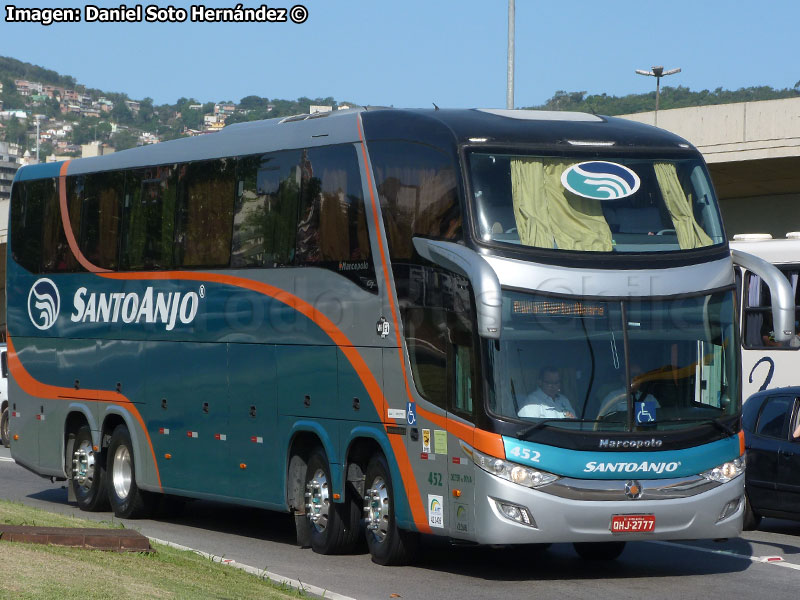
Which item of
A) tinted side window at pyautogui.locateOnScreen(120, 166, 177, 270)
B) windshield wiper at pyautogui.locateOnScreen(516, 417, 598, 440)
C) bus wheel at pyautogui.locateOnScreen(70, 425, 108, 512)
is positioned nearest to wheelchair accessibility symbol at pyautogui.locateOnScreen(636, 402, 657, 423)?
windshield wiper at pyautogui.locateOnScreen(516, 417, 598, 440)

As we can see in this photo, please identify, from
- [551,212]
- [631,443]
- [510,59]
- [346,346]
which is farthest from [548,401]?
[510,59]

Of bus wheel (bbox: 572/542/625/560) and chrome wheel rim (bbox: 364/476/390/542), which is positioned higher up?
chrome wheel rim (bbox: 364/476/390/542)

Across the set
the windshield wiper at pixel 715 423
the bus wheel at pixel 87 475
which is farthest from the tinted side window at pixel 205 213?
the windshield wiper at pixel 715 423

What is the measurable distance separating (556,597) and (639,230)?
323 cm

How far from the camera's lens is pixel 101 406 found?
749 inches

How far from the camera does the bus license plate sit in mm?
11945

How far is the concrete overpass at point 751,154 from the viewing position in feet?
107

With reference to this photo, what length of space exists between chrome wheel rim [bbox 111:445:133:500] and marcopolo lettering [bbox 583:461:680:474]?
844 cm

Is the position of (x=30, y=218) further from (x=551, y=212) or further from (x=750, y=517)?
(x=750, y=517)

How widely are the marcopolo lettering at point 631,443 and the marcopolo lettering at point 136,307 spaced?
6.29 m

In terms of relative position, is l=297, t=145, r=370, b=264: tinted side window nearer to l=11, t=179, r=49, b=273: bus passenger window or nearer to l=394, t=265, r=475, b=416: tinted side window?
l=394, t=265, r=475, b=416: tinted side window

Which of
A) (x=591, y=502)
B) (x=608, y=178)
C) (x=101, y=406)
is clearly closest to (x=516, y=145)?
(x=608, y=178)

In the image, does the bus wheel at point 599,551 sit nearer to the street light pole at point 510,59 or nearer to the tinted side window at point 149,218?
the tinted side window at point 149,218

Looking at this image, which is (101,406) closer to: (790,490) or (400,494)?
(400,494)
